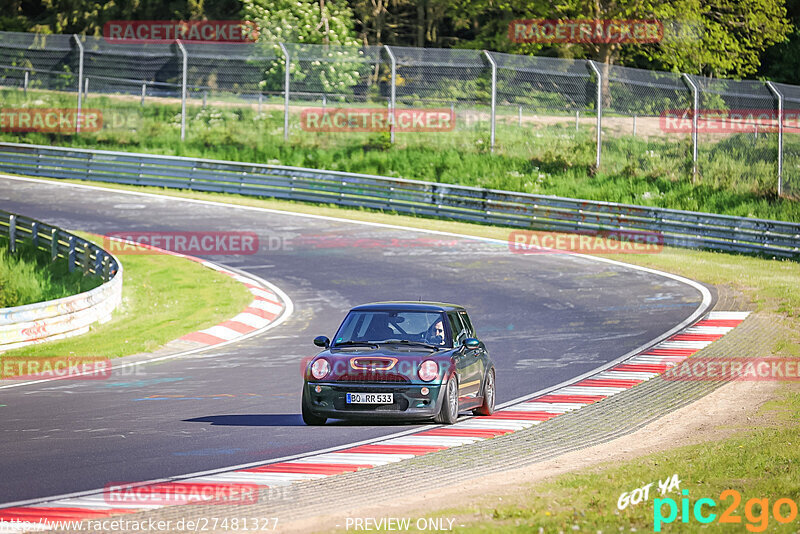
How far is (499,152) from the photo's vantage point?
120ft

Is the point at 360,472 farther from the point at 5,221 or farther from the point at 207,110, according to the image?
the point at 207,110

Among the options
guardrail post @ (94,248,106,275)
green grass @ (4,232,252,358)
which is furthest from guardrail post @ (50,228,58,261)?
guardrail post @ (94,248,106,275)

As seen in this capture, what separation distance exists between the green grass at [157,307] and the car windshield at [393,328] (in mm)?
7069

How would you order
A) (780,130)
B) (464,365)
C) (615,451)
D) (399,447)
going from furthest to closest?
(780,130) < (464,365) < (399,447) < (615,451)

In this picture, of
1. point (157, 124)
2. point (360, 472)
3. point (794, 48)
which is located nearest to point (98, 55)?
point (157, 124)

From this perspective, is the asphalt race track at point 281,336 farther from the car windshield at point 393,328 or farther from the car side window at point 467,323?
the car side window at point 467,323

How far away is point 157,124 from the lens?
40969mm

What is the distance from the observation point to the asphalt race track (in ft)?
35.2

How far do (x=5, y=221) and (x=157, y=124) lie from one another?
Result: 1250 centimetres

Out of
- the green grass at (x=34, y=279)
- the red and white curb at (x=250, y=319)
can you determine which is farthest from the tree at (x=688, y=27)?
the green grass at (x=34, y=279)

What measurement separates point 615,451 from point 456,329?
250cm

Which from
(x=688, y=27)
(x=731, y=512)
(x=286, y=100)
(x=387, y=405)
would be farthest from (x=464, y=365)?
(x=688, y=27)

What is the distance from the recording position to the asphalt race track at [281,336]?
10742 mm

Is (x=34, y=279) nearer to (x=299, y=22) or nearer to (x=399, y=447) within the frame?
(x=399, y=447)
